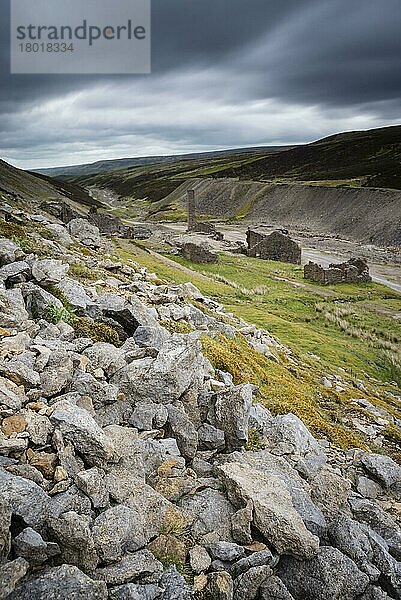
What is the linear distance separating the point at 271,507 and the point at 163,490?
4.12 feet

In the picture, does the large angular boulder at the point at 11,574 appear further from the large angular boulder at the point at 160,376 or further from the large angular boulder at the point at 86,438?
the large angular boulder at the point at 160,376

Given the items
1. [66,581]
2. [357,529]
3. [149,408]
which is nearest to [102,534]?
[66,581]

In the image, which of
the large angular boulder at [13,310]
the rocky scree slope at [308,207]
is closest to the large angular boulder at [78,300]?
the large angular boulder at [13,310]

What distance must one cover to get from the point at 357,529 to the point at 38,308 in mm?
6521

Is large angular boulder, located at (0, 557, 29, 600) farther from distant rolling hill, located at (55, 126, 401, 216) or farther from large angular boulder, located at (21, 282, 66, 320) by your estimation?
distant rolling hill, located at (55, 126, 401, 216)

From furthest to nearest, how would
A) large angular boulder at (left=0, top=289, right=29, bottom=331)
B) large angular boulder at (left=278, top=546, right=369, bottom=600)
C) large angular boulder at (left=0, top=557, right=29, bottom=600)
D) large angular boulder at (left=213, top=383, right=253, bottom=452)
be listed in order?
large angular boulder at (left=0, top=289, right=29, bottom=331)
large angular boulder at (left=213, top=383, right=253, bottom=452)
large angular boulder at (left=278, top=546, right=369, bottom=600)
large angular boulder at (left=0, top=557, right=29, bottom=600)

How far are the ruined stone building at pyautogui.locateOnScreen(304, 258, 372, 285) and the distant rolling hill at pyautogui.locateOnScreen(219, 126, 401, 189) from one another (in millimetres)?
50666

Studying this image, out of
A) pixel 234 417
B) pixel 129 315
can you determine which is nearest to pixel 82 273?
pixel 129 315

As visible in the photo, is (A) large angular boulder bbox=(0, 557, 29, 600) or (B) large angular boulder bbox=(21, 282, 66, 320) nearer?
(A) large angular boulder bbox=(0, 557, 29, 600)

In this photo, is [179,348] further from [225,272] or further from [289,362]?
[225,272]

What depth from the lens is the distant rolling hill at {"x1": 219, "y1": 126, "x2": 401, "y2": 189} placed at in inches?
4122

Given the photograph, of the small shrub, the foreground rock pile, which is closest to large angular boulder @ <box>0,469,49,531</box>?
the foreground rock pile

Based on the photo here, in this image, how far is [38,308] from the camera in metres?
9.41

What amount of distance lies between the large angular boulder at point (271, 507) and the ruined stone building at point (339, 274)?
39.0m
